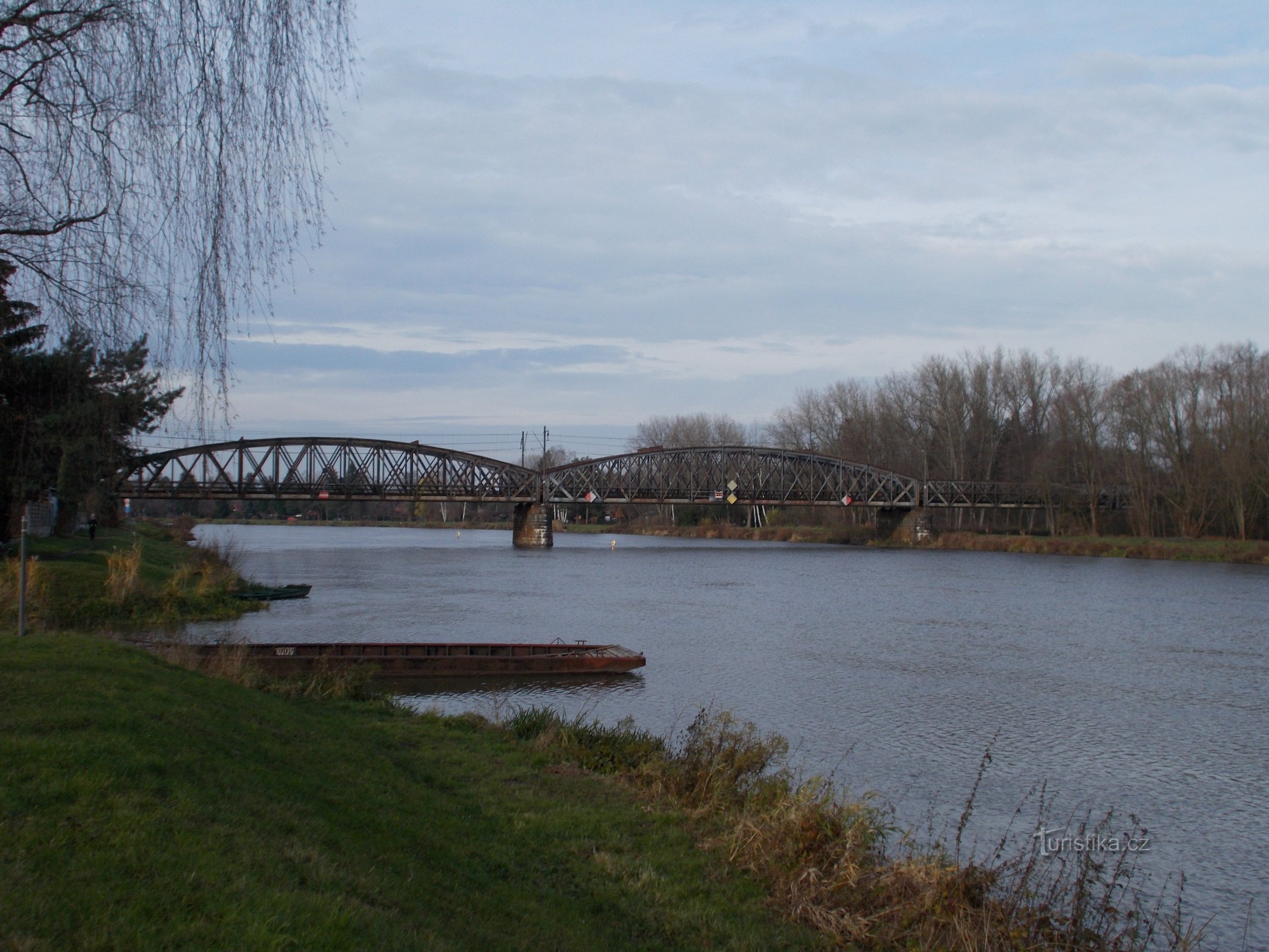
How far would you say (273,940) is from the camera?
512 centimetres

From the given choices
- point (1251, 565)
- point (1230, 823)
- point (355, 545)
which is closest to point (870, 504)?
point (1251, 565)

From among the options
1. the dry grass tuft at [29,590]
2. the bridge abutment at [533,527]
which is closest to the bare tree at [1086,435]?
the bridge abutment at [533,527]

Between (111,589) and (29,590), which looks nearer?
(29,590)

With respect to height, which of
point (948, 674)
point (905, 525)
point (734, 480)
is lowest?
point (948, 674)

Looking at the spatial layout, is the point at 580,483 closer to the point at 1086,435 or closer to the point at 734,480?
the point at 734,480

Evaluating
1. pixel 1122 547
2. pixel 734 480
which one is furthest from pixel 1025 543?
pixel 734 480

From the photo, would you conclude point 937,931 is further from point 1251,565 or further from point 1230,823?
point 1251,565

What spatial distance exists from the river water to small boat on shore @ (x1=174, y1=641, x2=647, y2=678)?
0.64 meters

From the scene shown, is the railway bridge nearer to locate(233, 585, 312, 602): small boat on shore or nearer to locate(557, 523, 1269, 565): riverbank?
locate(557, 523, 1269, 565): riverbank

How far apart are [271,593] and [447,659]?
1900 cm

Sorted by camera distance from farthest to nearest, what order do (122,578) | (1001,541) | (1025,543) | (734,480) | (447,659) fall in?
(734,480), (1001,541), (1025,543), (122,578), (447,659)

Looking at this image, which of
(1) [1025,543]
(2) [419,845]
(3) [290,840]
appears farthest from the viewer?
(1) [1025,543]

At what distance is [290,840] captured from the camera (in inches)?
270

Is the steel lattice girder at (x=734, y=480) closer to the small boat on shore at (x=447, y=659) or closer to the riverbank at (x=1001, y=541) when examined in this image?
the riverbank at (x=1001, y=541)
